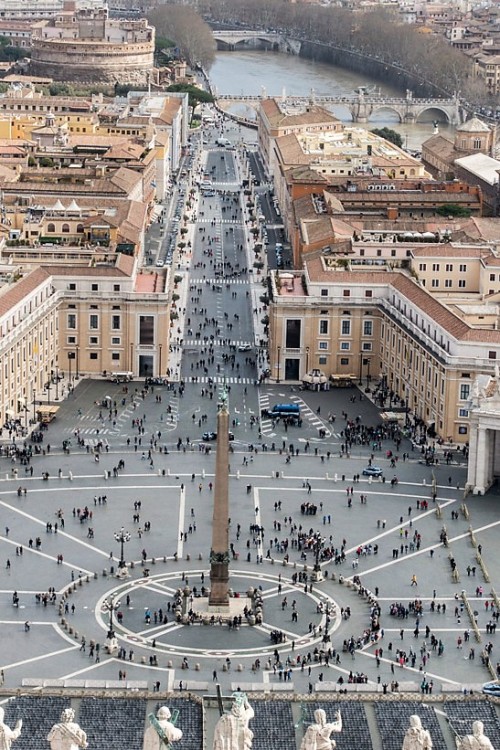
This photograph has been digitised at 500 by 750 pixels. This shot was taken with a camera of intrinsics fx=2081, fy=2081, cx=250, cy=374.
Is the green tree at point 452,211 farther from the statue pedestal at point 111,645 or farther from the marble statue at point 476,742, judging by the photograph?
the marble statue at point 476,742

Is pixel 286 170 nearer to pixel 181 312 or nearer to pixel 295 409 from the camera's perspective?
pixel 181 312

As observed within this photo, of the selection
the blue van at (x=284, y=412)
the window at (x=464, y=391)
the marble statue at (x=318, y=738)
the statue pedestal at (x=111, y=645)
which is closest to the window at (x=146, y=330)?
the blue van at (x=284, y=412)

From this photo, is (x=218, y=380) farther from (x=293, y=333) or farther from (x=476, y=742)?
(x=476, y=742)

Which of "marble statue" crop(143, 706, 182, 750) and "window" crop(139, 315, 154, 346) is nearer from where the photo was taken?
"marble statue" crop(143, 706, 182, 750)

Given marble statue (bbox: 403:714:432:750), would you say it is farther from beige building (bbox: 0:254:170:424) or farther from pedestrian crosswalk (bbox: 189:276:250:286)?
pedestrian crosswalk (bbox: 189:276:250:286)

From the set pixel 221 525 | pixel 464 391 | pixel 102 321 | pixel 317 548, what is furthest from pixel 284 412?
pixel 221 525

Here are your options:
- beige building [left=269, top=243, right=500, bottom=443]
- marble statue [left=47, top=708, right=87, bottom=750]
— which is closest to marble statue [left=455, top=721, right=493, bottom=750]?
marble statue [left=47, top=708, right=87, bottom=750]
